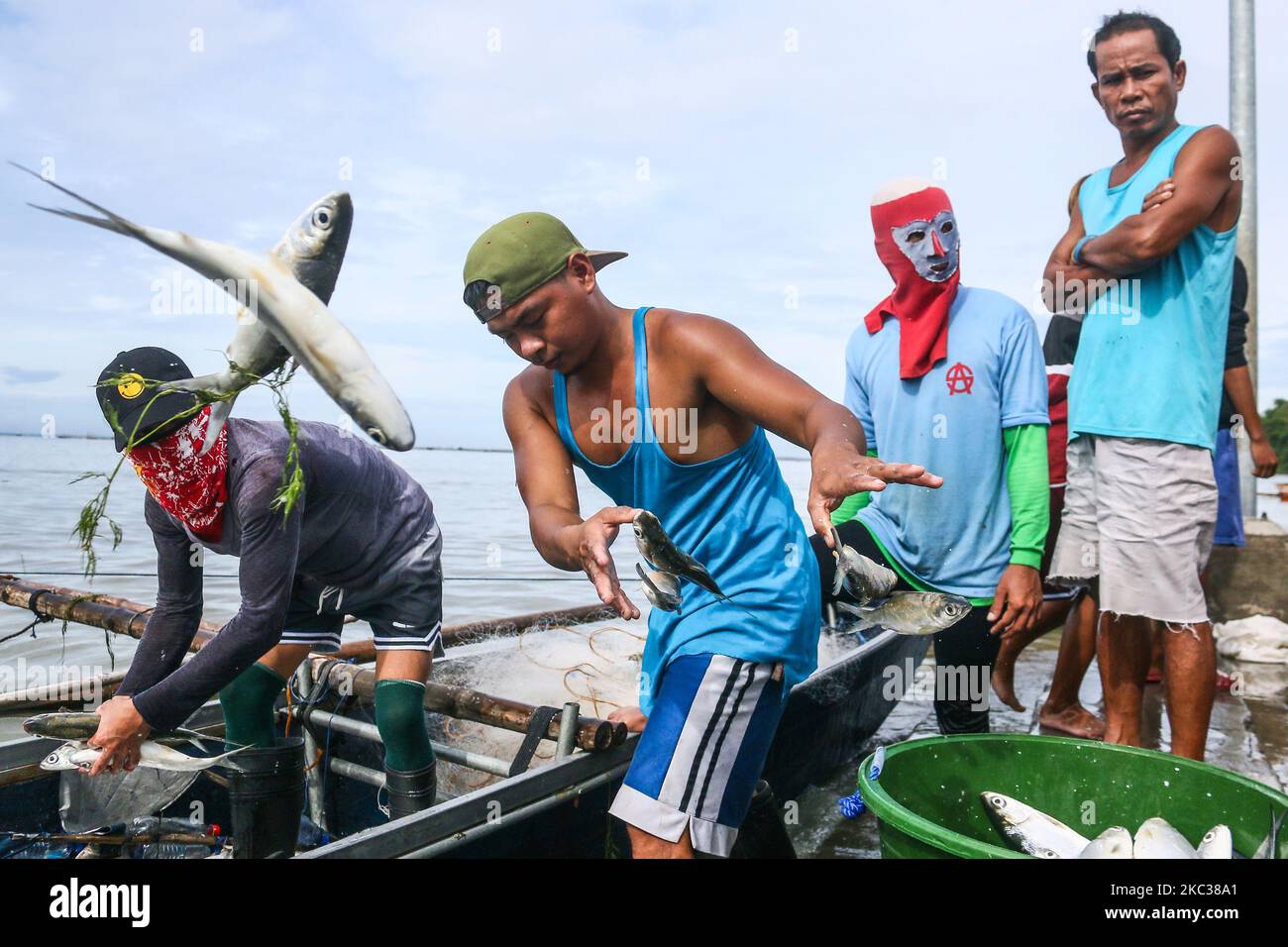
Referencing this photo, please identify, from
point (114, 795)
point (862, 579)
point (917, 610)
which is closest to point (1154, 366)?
point (917, 610)

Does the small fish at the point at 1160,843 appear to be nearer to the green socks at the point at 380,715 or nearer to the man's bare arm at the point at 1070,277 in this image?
the man's bare arm at the point at 1070,277

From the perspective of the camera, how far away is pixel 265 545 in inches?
106

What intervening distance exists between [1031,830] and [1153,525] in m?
1.44

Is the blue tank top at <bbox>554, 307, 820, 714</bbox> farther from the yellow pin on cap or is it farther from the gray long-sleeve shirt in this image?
the yellow pin on cap

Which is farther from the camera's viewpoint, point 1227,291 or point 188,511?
point 1227,291

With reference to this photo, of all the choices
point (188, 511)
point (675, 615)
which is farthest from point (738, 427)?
point (188, 511)

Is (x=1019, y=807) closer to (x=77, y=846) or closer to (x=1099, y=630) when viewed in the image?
(x=1099, y=630)

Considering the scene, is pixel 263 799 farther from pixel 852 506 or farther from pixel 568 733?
pixel 852 506

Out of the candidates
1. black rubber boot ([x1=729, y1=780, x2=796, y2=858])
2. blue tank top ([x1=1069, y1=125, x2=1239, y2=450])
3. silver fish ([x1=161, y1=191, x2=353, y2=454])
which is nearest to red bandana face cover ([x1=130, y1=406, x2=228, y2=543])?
silver fish ([x1=161, y1=191, x2=353, y2=454])

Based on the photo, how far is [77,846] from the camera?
3.37m

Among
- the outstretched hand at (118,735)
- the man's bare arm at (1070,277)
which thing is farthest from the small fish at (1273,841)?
the outstretched hand at (118,735)

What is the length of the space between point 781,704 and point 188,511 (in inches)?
73.6

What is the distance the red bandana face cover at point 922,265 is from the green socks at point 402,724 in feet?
7.60
